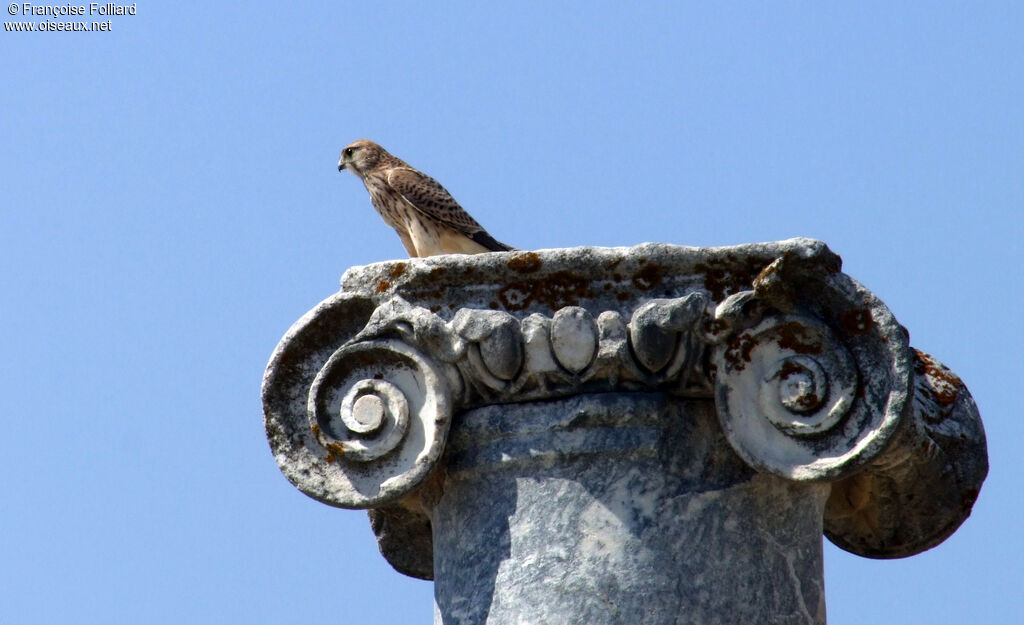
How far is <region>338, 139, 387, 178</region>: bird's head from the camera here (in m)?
Answer: 10.6

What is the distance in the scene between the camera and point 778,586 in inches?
187

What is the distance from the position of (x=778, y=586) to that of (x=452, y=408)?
1.02 meters

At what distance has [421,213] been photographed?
9383 mm

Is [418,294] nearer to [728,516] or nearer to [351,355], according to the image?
[351,355]

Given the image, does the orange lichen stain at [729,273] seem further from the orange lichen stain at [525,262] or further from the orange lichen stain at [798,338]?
the orange lichen stain at [525,262]

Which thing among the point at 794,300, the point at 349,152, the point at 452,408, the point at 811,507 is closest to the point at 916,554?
the point at 811,507

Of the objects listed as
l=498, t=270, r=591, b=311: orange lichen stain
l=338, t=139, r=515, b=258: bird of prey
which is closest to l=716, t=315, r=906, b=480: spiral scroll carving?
l=498, t=270, r=591, b=311: orange lichen stain

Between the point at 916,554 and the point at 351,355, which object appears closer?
the point at 351,355

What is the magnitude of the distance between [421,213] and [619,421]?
473 centimetres

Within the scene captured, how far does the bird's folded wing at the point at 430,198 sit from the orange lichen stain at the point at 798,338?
4.43 metres

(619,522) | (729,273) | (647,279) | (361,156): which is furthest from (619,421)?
(361,156)

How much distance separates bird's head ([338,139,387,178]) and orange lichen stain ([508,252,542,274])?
19.0ft

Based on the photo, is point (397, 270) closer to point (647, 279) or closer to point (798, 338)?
point (647, 279)

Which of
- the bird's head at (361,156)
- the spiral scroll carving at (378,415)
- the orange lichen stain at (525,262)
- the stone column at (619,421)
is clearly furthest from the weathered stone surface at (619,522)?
the bird's head at (361,156)
